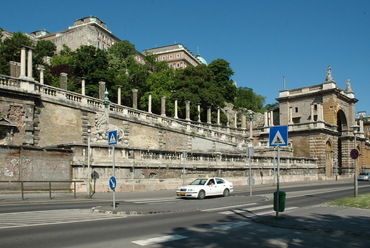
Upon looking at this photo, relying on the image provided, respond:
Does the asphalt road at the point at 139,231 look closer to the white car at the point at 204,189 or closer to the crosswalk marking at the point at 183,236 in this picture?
the crosswalk marking at the point at 183,236

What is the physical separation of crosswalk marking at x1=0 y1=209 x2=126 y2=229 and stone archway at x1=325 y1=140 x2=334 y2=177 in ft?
162

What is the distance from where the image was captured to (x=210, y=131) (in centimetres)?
4662

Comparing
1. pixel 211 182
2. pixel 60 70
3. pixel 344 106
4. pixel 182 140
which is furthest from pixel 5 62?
pixel 344 106

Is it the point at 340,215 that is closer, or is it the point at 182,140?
the point at 340,215

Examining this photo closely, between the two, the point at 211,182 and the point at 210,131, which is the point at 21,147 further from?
the point at 210,131

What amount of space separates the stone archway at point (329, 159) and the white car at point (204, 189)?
1512 inches

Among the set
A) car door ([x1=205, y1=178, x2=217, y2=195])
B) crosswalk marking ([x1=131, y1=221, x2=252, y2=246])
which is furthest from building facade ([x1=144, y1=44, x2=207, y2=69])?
crosswalk marking ([x1=131, y1=221, x2=252, y2=246])

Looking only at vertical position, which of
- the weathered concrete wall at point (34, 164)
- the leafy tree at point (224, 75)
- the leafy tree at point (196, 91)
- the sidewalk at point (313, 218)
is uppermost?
the leafy tree at point (224, 75)

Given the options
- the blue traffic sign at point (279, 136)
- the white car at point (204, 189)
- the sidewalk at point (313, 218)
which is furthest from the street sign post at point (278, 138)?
the white car at point (204, 189)

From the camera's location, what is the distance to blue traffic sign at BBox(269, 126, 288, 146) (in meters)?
12.2

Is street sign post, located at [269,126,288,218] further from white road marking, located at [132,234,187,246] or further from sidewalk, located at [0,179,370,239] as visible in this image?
white road marking, located at [132,234,187,246]

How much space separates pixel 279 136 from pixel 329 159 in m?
49.8

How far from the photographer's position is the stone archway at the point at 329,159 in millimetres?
56269

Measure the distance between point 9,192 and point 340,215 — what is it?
16.8 metres
